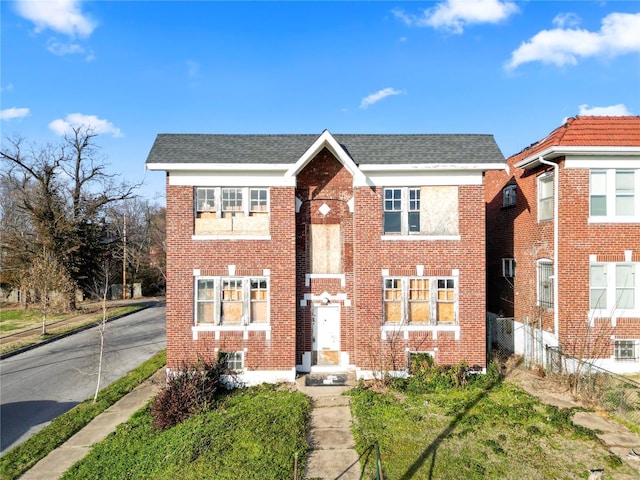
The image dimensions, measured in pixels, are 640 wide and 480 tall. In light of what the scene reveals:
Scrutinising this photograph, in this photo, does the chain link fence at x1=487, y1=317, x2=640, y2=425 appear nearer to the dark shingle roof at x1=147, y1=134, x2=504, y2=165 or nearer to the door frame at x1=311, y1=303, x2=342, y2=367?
the door frame at x1=311, y1=303, x2=342, y2=367

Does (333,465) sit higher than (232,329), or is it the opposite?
(232,329)

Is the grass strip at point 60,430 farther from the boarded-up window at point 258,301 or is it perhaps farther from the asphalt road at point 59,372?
the boarded-up window at point 258,301

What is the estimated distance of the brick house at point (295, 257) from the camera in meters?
12.9

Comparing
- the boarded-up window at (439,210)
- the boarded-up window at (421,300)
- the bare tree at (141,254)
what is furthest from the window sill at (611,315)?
the bare tree at (141,254)

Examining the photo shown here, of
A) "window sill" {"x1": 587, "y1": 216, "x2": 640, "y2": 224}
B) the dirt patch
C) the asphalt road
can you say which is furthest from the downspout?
the asphalt road

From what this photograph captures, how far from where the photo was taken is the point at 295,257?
13164 mm

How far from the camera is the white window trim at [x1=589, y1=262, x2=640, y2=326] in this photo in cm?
1293

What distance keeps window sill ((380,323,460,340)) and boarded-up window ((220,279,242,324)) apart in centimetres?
472

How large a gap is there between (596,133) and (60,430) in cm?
1839

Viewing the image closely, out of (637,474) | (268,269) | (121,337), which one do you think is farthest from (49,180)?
(637,474)

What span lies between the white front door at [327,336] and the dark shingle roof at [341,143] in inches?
201

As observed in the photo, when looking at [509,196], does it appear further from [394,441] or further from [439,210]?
→ [394,441]

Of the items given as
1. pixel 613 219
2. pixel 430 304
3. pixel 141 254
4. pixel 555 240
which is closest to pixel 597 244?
pixel 613 219

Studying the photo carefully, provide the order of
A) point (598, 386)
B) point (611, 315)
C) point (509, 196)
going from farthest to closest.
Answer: point (509, 196), point (611, 315), point (598, 386)
